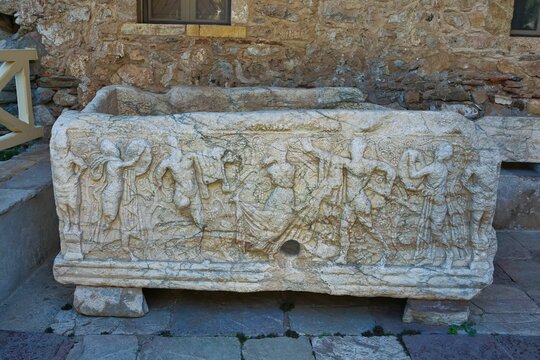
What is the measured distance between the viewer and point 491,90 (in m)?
4.16

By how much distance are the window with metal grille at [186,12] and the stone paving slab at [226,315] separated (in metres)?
2.27

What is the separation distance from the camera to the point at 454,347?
2.49m

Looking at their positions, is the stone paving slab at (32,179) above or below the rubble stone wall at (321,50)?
below

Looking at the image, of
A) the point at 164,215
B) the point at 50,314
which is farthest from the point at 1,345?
the point at 164,215

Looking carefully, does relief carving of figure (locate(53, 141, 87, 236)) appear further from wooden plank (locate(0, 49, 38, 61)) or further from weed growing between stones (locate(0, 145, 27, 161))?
weed growing between stones (locate(0, 145, 27, 161))

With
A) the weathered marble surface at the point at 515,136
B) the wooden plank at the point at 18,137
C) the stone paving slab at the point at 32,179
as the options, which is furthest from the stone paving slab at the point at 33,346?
the weathered marble surface at the point at 515,136

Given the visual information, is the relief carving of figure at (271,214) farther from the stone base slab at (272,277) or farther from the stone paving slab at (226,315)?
the stone paving slab at (226,315)

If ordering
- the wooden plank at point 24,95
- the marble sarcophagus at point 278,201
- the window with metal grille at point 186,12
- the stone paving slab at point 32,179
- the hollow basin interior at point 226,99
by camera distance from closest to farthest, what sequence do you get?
the marble sarcophagus at point 278,201 → the stone paving slab at point 32,179 → the hollow basin interior at point 226,99 → the wooden plank at point 24,95 → the window with metal grille at point 186,12

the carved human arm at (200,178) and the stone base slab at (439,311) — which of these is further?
the stone base slab at (439,311)

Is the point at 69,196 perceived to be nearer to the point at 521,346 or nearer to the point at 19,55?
the point at 19,55

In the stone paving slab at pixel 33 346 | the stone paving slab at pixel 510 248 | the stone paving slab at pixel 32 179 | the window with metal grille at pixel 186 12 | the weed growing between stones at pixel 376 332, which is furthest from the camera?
A: the window with metal grille at pixel 186 12

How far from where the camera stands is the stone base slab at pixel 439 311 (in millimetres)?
2656

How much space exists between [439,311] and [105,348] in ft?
5.32

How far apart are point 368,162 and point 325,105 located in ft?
3.81
